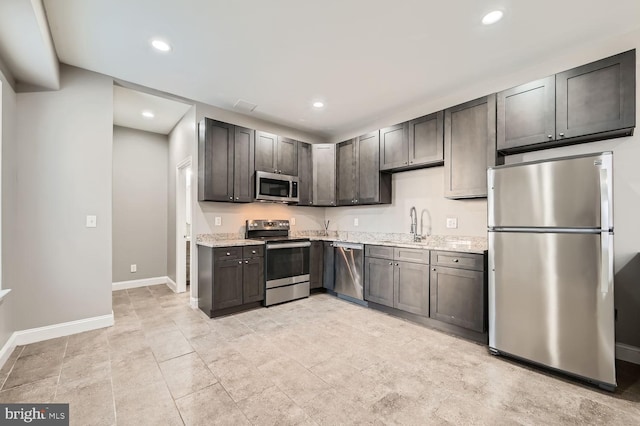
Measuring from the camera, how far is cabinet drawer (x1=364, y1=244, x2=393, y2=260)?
3529mm

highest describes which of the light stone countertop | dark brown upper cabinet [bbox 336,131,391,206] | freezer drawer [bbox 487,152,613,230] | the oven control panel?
dark brown upper cabinet [bbox 336,131,391,206]

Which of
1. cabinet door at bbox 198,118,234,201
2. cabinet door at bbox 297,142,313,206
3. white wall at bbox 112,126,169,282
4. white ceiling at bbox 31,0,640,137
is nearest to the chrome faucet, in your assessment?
white ceiling at bbox 31,0,640,137

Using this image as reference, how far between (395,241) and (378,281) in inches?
29.5

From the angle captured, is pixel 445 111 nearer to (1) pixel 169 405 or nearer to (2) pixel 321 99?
(2) pixel 321 99

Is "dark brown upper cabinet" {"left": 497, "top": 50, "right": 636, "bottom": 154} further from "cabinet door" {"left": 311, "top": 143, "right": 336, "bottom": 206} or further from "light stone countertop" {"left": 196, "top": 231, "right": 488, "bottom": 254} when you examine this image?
"cabinet door" {"left": 311, "top": 143, "right": 336, "bottom": 206}

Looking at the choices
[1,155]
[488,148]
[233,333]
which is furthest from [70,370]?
[488,148]

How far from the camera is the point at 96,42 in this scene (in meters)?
2.52

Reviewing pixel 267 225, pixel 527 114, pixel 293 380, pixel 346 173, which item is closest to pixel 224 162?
pixel 267 225

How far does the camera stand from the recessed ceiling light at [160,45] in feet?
8.17

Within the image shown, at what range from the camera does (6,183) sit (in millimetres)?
2475

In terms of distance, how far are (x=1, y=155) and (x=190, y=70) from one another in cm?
181

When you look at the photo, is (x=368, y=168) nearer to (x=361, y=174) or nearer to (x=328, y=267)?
(x=361, y=174)

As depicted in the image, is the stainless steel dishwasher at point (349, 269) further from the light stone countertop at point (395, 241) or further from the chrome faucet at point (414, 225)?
the chrome faucet at point (414, 225)

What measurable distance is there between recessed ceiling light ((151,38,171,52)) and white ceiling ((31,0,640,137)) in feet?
0.16
